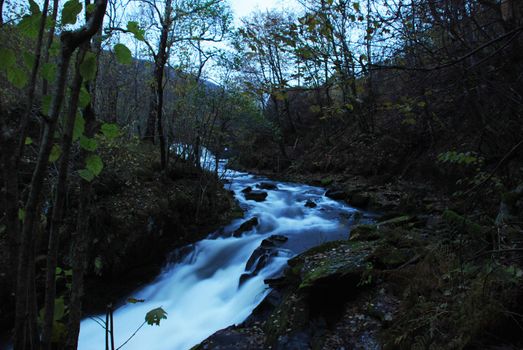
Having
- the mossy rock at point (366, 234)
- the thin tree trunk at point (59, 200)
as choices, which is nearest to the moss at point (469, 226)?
the thin tree trunk at point (59, 200)

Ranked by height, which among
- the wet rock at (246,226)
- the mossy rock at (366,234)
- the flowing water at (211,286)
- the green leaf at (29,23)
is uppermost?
the green leaf at (29,23)

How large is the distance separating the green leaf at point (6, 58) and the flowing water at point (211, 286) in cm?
532

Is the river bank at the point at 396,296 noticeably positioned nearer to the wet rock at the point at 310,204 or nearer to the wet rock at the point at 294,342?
the wet rock at the point at 294,342

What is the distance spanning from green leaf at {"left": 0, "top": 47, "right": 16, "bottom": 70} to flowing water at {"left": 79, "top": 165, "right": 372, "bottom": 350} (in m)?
5.32

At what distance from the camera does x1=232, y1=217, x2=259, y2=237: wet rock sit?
927 centimetres

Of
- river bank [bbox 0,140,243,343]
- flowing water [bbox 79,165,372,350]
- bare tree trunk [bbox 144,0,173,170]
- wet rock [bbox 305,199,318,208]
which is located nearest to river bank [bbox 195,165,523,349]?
flowing water [bbox 79,165,372,350]

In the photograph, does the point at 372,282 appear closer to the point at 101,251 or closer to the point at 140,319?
the point at 140,319

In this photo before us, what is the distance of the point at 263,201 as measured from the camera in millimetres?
13070

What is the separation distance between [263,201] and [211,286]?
20.5ft

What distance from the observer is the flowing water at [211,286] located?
564 centimetres

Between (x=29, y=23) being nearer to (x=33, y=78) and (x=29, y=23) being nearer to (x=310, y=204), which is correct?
(x=33, y=78)

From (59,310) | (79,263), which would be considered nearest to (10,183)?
(79,263)

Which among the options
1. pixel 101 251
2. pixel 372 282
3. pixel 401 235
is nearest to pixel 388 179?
pixel 401 235

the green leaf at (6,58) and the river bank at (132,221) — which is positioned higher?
the green leaf at (6,58)
